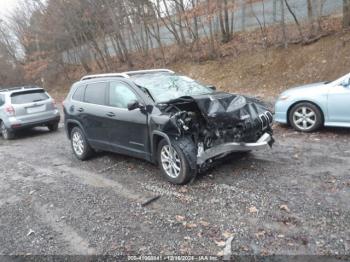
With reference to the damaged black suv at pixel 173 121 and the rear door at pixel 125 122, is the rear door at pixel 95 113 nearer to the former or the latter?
the damaged black suv at pixel 173 121

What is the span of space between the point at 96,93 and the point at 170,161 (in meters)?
2.41

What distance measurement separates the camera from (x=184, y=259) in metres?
3.45

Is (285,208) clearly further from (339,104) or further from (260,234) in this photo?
(339,104)

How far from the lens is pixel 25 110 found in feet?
36.0

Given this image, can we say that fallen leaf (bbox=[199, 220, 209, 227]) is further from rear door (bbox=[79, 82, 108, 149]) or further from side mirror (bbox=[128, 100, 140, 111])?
rear door (bbox=[79, 82, 108, 149])

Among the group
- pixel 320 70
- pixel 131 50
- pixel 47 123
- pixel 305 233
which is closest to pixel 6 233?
pixel 305 233

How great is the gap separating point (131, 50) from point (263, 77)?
10.4 metres

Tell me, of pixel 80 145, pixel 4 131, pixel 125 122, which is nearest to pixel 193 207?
pixel 125 122

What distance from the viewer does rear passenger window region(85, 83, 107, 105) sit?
21.5 ft

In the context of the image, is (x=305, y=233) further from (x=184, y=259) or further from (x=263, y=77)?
(x=263, y=77)

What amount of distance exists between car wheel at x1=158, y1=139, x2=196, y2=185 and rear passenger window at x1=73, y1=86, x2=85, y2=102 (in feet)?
8.79

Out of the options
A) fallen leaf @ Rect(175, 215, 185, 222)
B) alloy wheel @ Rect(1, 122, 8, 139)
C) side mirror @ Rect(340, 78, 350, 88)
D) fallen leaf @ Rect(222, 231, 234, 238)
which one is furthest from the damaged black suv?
alloy wheel @ Rect(1, 122, 8, 139)

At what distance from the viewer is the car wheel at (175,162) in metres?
4.97

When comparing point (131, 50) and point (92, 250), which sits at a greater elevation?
point (131, 50)
